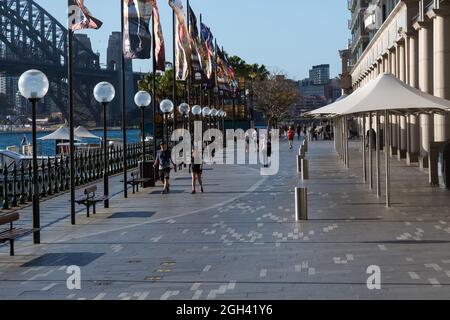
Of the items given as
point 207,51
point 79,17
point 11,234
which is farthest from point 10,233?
point 207,51

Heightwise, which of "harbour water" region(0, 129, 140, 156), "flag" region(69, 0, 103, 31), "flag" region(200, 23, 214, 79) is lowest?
"harbour water" region(0, 129, 140, 156)

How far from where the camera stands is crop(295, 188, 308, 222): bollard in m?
14.8

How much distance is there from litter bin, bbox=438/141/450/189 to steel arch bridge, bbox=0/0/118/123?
7916cm

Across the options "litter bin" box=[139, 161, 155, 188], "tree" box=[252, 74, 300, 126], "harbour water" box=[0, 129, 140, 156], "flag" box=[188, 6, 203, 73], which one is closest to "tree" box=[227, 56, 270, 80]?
"tree" box=[252, 74, 300, 126]

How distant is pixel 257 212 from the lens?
1661cm

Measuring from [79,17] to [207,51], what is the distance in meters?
24.2

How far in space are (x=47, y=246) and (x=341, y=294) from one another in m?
6.06

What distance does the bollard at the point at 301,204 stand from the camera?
14.8 m

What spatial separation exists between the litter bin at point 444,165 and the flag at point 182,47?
13140 mm

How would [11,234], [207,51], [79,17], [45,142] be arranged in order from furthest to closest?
[45,142] < [207,51] < [79,17] < [11,234]

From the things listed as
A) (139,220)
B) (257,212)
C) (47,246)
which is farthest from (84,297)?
(257,212)

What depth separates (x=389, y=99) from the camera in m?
16.7

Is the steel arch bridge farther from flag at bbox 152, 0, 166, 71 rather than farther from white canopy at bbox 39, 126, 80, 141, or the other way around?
flag at bbox 152, 0, 166, 71

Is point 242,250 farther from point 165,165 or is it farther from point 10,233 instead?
point 165,165
